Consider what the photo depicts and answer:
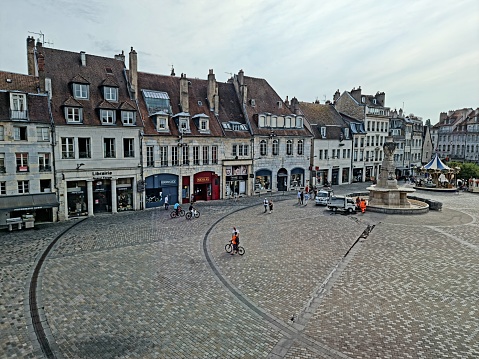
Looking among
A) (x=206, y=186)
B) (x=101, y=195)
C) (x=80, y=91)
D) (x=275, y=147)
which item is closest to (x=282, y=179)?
(x=275, y=147)

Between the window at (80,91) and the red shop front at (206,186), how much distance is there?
13.2 meters

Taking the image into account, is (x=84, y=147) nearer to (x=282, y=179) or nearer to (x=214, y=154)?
(x=214, y=154)

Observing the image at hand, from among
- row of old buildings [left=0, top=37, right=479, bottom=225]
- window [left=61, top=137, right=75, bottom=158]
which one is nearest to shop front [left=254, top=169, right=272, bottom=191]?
row of old buildings [left=0, top=37, right=479, bottom=225]

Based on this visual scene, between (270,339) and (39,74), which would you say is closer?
(270,339)

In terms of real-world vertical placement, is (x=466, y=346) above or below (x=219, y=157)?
below

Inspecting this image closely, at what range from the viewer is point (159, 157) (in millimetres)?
34312

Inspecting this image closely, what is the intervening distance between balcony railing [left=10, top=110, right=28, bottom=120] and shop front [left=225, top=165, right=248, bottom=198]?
20308 mm

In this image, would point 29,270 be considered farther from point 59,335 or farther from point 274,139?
point 274,139

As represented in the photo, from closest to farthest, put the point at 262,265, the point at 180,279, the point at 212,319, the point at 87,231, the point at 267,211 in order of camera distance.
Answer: the point at 212,319
the point at 180,279
the point at 262,265
the point at 87,231
the point at 267,211

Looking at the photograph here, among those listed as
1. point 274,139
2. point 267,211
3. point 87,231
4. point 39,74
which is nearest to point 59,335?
point 87,231

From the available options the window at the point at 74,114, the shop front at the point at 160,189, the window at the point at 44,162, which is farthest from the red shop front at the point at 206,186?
the window at the point at 44,162

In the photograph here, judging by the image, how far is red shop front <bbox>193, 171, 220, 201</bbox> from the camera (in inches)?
1491

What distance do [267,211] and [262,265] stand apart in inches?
594

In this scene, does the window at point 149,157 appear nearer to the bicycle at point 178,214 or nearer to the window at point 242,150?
the bicycle at point 178,214
